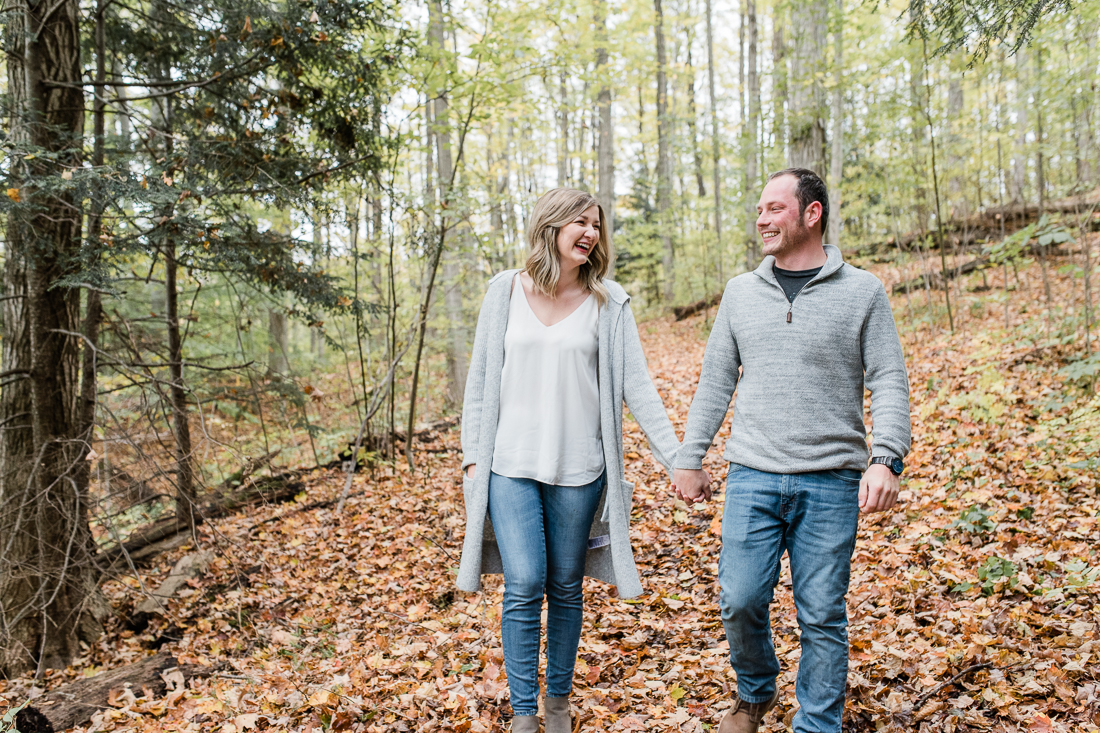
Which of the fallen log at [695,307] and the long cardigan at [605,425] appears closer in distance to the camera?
the long cardigan at [605,425]

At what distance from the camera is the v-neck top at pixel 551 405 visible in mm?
2719

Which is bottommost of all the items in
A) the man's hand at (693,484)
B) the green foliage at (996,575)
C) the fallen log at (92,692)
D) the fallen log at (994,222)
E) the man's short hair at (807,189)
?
the fallen log at (92,692)

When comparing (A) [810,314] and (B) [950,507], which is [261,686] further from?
(B) [950,507]

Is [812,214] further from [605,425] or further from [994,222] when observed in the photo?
[994,222]

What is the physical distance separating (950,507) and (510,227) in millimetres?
18515

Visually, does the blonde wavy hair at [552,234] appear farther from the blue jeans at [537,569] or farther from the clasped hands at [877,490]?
the clasped hands at [877,490]

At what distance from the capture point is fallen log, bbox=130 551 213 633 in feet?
19.1

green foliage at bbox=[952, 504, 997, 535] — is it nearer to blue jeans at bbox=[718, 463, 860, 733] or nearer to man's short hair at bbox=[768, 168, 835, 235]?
blue jeans at bbox=[718, 463, 860, 733]

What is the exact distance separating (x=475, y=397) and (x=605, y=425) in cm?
56

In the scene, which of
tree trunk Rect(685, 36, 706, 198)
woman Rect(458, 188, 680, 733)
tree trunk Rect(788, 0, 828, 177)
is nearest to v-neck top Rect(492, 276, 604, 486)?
woman Rect(458, 188, 680, 733)

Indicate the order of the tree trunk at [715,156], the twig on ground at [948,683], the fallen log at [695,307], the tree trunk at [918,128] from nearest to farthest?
the twig on ground at [948,683] < the tree trunk at [918,128] < the tree trunk at [715,156] < the fallen log at [695,307]

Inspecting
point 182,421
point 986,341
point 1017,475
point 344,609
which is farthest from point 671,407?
point 182,421

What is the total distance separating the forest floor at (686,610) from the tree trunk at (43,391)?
0.44 metres

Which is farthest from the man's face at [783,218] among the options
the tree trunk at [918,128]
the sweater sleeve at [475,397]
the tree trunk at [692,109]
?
the tree trunk at [692,109]
